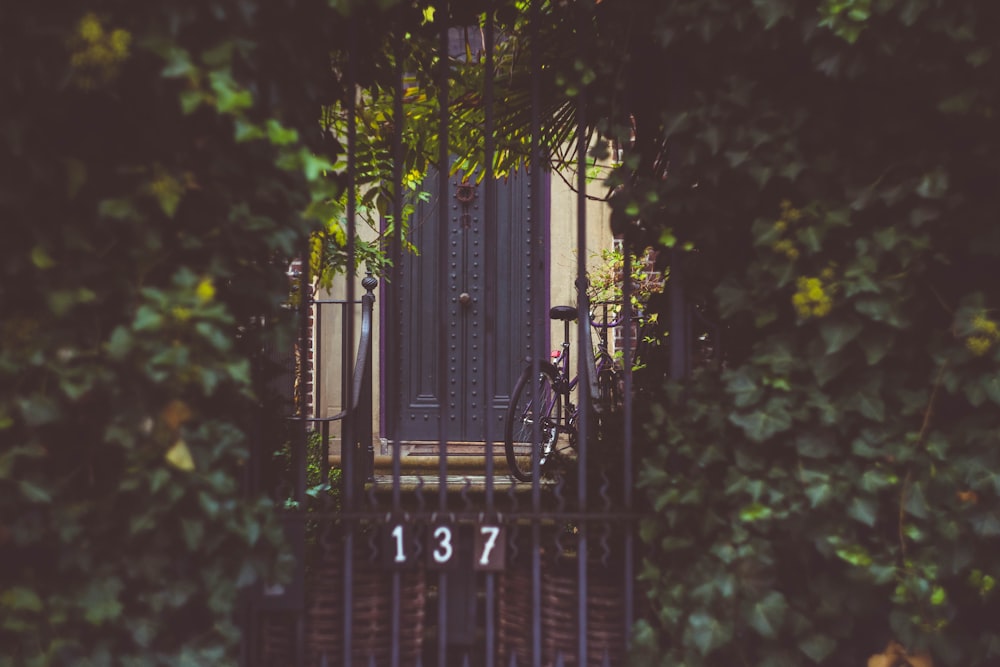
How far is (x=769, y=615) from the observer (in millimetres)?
1920

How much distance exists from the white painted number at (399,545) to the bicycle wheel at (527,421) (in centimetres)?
253

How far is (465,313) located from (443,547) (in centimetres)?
414

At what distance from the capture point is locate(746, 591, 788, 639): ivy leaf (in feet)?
6.29

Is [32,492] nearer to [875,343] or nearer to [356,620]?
[356,620]

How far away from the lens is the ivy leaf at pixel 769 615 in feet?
6.29

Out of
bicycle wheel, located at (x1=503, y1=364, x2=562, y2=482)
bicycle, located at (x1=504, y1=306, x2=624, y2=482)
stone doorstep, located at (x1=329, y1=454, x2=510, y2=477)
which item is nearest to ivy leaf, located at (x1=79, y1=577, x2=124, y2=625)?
bicycle, located at (x1=504, y1=306, x2=624, y2=482)

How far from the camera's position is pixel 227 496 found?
5.85ft

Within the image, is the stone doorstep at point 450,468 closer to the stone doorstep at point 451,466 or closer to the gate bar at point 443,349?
the stone doorstep at point 451,466

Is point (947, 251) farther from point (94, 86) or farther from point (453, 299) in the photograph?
point (453, 299)

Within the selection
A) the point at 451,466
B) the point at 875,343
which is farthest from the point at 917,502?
the point at 451,466

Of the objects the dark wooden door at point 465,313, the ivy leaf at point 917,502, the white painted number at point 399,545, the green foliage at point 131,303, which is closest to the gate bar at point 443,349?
the white painted number at point 399,545

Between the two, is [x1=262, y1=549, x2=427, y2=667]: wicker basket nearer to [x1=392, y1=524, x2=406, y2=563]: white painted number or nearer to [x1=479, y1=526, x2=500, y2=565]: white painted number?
[x1=392, y1=524, x2=406, y2=563]: white painted number

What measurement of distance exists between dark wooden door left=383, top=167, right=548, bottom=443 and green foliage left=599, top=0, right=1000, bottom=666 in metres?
4.09

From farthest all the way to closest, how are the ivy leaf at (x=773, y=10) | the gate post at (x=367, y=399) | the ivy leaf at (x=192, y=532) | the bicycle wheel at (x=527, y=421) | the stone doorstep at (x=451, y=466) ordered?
the stone doorstep at (x=451, y=466), the bicycle wheel at (x=527, y=421), the gate post at (x=367, y=399), the ivy leaf at (x=773, y=10), the ivy leaf at (x=192, y=532)
